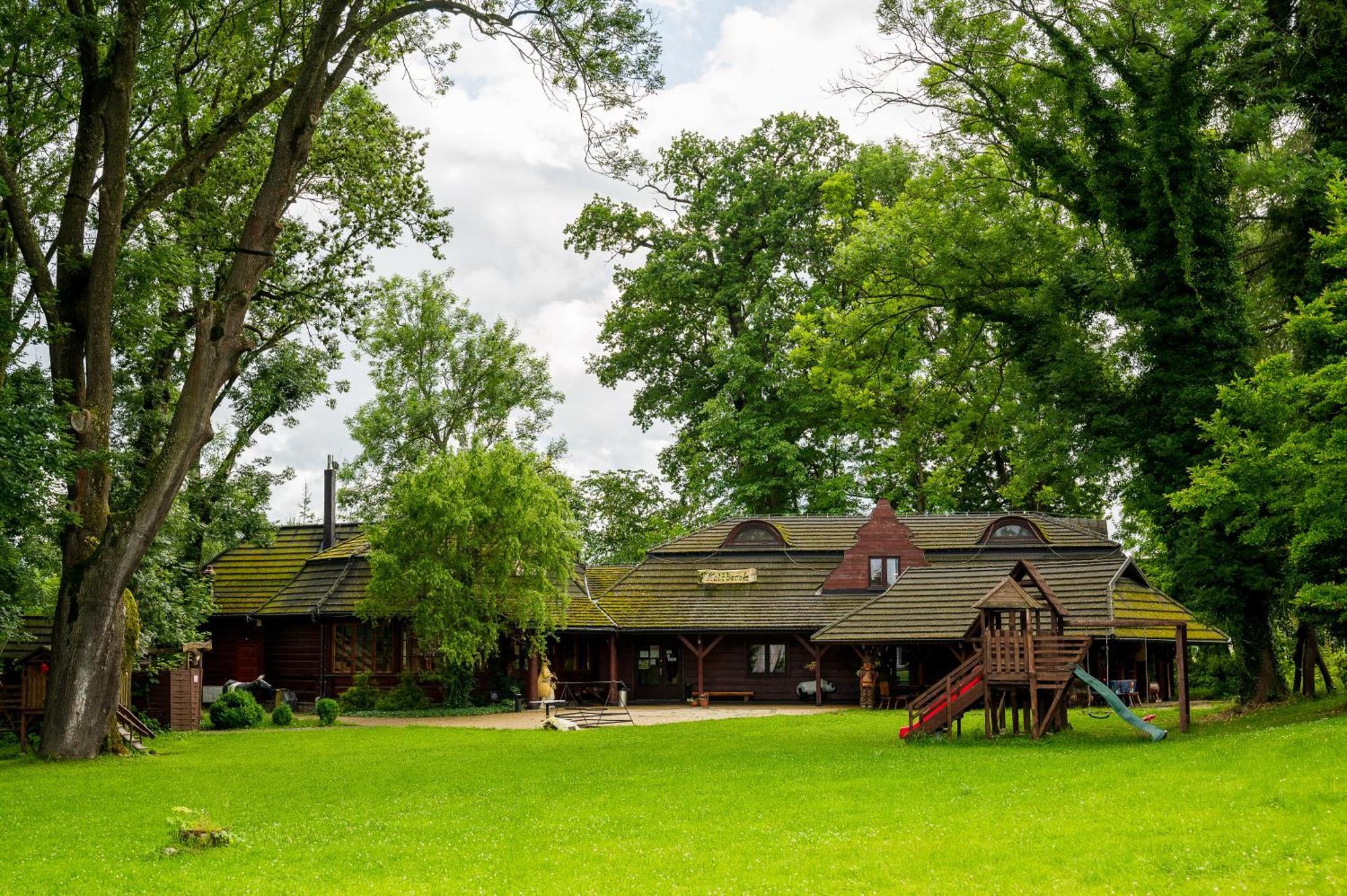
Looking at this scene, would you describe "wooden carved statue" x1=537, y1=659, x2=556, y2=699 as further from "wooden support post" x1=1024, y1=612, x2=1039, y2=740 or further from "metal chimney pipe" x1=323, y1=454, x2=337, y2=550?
"wooden support post" x1=1024, y1=612, x2=1039, y2=740

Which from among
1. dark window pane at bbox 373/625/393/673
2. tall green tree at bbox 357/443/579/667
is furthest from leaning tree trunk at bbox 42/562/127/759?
dark window pane at bbox 373/625/393/673

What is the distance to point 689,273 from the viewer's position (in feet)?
150

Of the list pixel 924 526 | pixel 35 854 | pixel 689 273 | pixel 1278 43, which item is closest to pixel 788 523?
pixel 924 526

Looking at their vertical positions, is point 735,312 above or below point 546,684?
above

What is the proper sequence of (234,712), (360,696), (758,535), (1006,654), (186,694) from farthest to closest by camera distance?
1. (758,535)
2. (360,696)
3. (234,712)
4. (186,694)
5. (1006,654)

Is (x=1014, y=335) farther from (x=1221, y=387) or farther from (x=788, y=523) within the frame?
(x=788, y=523)

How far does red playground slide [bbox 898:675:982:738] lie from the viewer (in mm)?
23312

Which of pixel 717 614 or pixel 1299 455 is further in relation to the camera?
pixel 717 614

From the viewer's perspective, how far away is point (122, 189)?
22.3 metres

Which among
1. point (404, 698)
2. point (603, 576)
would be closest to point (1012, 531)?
point (603, 576)

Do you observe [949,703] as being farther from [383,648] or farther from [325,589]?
[325,589]

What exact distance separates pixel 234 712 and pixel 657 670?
13262mm

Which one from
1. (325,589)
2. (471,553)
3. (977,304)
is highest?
(977,304)

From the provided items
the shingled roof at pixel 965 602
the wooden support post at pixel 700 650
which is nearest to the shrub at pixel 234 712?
the wooden support post at pixel 700 650
